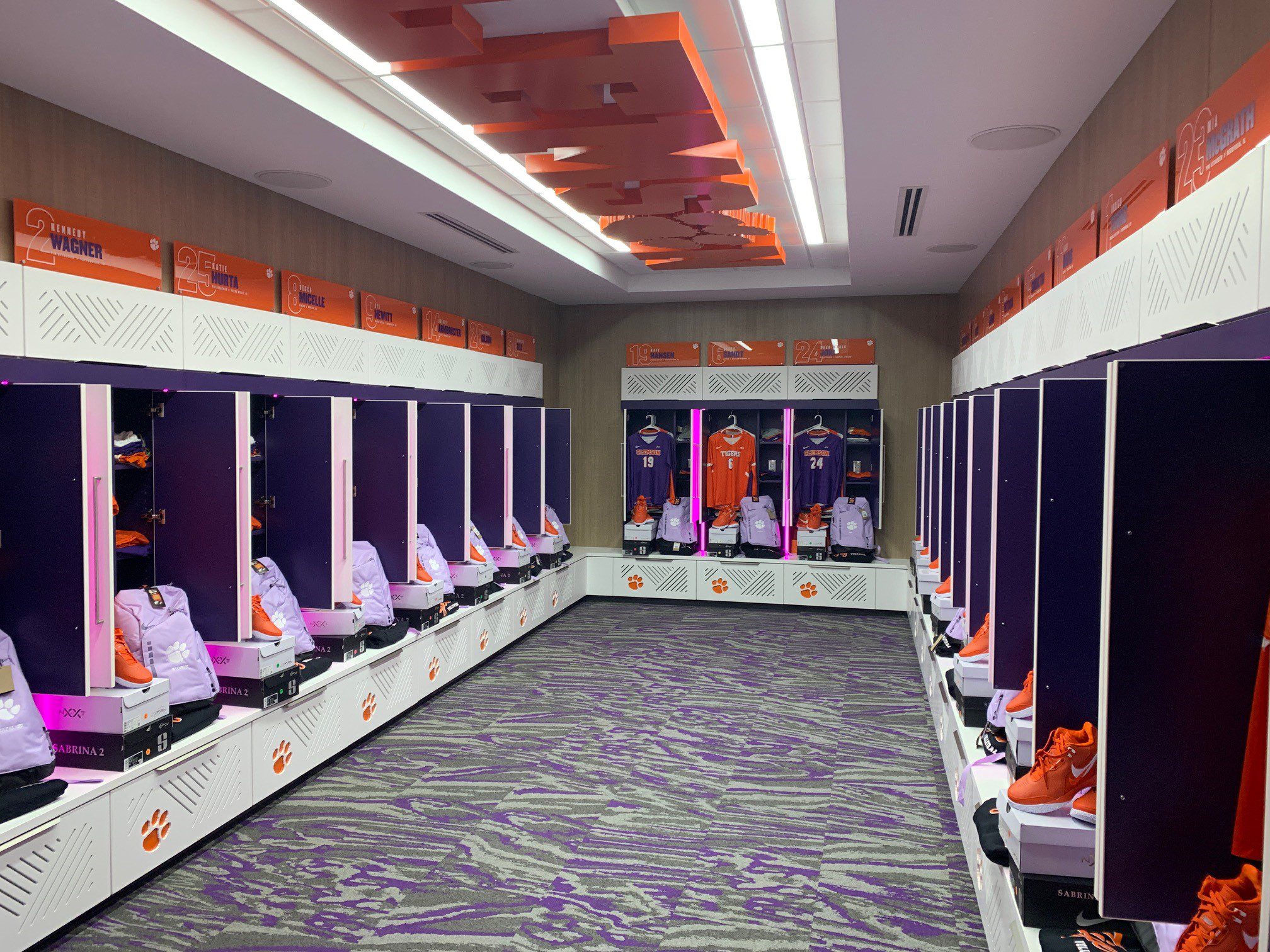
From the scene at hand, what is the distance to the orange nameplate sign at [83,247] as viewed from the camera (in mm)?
2994

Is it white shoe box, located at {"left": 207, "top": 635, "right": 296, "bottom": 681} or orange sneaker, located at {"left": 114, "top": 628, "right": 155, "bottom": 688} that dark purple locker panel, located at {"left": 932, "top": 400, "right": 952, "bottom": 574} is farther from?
orange sneaker, located at {"left": 114, "top": 628, "right": 155, "bottom": 688}

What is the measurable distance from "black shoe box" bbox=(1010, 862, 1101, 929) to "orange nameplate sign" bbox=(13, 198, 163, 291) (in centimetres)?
352

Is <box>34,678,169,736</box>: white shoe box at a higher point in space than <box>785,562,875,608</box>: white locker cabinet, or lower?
higher

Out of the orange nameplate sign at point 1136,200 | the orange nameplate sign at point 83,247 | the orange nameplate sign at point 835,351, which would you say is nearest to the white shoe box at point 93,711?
the orange nameplate sign at point 83,247

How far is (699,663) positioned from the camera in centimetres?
573

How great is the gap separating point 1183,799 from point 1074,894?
0.47 m

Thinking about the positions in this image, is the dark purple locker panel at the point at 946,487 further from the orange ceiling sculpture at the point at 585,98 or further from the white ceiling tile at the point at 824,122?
the orange ceiling sculpture at the point at 585,98

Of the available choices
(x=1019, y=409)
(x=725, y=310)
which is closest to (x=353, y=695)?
(x=1019, y=409)

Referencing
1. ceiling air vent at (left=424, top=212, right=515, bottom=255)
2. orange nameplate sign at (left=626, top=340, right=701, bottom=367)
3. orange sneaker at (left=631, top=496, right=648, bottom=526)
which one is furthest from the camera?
orange nameplate sign at (left=626, top=340, right=701, bottom=367)

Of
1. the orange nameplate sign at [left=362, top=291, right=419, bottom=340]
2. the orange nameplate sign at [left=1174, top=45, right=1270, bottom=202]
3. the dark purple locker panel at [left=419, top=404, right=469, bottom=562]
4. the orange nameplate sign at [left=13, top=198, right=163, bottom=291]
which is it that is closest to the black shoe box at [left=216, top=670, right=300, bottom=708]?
the orange nameplate sign at [left=13, top=198, right=163, bottom=291]

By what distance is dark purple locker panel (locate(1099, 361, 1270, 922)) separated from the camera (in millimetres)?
1486

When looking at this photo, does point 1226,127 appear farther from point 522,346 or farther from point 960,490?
point 522,346

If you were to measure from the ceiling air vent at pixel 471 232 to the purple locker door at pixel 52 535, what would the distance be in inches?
98.8

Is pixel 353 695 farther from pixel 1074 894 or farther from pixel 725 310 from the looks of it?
pixel 725 310
